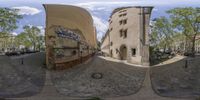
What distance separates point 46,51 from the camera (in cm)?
461

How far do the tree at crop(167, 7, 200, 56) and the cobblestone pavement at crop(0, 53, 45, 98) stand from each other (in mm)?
1964

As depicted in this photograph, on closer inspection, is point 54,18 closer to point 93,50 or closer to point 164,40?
point 93,50

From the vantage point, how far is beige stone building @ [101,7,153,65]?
4430 millimetres

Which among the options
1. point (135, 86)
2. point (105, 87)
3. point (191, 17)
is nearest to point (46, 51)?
point (105, 87)

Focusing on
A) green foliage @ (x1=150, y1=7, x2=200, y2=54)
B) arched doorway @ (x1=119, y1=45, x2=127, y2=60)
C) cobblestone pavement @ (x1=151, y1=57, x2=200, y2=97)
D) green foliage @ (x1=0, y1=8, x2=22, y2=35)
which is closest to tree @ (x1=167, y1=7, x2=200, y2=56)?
green foliage @ (x1=150, y1=7, x2=200, y2=54)

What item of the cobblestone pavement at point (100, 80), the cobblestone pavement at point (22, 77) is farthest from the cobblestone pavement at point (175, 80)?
the cobblestone pavement at point (22, 77)

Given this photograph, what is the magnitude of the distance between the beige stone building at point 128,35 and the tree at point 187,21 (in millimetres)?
388

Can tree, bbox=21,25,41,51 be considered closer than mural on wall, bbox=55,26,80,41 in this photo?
Yes

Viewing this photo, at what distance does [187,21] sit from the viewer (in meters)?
4.76

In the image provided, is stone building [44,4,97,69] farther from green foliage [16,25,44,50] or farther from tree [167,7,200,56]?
tree [167,7,200,56]

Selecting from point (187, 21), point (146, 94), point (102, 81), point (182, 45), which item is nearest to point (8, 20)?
point (102, 81)

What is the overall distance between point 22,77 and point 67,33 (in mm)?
944

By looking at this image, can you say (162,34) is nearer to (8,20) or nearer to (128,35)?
(128,35)

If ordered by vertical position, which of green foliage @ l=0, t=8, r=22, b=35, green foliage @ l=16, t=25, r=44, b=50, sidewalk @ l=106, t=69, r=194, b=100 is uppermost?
green foliage @ l=0, t=8, r=22, b=35
